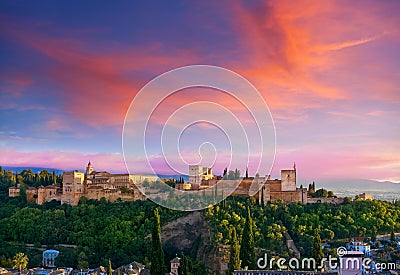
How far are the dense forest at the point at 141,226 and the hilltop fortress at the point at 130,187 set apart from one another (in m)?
0.74

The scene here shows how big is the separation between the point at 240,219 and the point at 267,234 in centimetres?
143

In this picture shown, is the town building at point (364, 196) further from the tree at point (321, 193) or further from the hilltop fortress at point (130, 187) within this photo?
the hilltop fortress at point (130, 187)

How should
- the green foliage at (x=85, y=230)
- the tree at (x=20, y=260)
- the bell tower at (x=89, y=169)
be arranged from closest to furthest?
the tree at (x=20, y=260)
the green foliage at (x=85, y=230)
the bell tower at (x=89, y=169)

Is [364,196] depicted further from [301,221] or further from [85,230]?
[85,230]

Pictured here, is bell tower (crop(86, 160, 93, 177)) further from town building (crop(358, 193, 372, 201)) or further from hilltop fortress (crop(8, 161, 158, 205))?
town building (crop(358, 193, 372, 201))

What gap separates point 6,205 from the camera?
2712 cm

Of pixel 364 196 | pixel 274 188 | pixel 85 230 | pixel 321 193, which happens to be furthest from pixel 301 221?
pixel 85 230

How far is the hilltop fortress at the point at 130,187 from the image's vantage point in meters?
25.7

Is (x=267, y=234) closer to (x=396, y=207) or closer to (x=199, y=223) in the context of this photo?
(x=199, y=223)

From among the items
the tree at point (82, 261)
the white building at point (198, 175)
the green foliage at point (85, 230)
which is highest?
the white building at point (198, 175)

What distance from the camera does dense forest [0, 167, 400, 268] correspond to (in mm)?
21375

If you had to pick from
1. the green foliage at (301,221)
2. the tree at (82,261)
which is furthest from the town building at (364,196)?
→ the tree at (82,261)

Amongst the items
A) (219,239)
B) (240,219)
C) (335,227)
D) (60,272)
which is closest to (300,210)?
(335,227)

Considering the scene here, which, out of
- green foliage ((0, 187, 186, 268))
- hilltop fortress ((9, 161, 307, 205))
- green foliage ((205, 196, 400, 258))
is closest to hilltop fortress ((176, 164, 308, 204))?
hilltop fortress ((9, 161, 307, 205))
